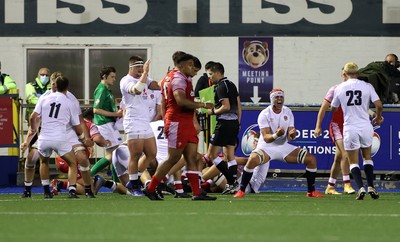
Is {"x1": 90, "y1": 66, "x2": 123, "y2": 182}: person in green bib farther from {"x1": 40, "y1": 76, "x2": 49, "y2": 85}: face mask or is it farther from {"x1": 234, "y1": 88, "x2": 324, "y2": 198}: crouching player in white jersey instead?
{"x1": 40, "y1": 76, "x2": 49, "y2": 85}: face mask

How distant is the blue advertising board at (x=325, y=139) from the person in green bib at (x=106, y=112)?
2734 mm

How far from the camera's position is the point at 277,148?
19.7 meters

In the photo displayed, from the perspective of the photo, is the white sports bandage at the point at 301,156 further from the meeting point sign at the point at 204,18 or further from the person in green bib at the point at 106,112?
the meeting point sign at the point at 204,18

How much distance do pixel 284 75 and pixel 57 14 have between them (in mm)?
4610

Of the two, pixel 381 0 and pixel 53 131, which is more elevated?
pixel 381 0

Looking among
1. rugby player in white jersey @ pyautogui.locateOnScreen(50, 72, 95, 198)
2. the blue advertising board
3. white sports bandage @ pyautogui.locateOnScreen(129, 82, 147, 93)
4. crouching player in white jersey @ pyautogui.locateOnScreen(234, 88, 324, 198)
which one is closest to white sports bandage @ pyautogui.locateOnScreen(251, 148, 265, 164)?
crouching player in white jersey @ pyautogui.locateOnScreen(234, 88, 324, 198)

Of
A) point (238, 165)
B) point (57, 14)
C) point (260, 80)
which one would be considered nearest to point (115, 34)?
point (57, 14)

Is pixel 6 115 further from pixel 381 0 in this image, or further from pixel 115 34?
pixel 381 0

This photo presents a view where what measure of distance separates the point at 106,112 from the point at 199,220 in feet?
25.0

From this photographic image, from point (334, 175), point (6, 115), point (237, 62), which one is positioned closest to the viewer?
point (334, 175)

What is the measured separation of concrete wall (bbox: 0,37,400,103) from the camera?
25.8 metres

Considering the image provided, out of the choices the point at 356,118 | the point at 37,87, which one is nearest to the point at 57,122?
the point at 356,118

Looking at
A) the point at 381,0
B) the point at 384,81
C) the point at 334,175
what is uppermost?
the point at 381,0

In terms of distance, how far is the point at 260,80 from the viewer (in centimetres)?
2583
